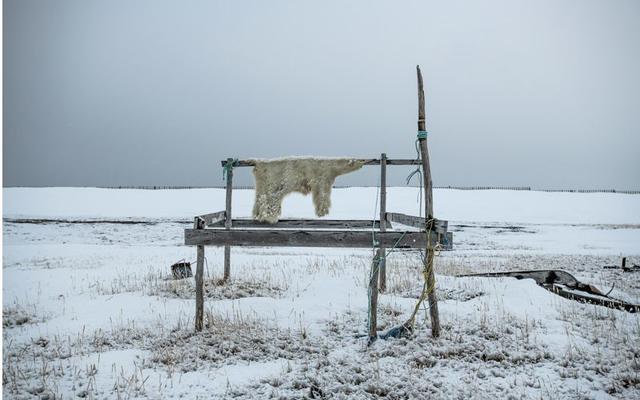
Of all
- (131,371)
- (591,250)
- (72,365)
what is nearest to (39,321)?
(72,365)

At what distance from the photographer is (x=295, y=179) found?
296 inches

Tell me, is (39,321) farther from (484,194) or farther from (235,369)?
(484,194)

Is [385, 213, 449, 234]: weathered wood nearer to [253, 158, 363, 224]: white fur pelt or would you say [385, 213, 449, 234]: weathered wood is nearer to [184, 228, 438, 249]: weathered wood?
[184, 228, 438, 249]: weathered wood

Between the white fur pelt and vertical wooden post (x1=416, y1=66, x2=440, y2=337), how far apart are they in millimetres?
1577

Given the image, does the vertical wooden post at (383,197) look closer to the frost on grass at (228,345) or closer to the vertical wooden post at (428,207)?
the vertical wooden post at (428,207)

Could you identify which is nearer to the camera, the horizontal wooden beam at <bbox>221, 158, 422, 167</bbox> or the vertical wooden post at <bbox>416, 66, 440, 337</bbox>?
the vertical wooden post at <bbox>416, 66, 440, 337</bbox>

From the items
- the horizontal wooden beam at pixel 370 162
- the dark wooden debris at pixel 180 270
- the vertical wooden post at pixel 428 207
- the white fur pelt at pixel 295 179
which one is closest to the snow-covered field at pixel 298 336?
the vertical wooden post at pixel 428 207

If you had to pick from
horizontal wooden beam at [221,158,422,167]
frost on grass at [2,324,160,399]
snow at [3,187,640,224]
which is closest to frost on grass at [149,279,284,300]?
frost on grass at [2,324,160,399]

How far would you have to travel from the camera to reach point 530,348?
566 cm

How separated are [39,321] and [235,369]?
164 inches

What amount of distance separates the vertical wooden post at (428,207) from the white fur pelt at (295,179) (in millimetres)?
1577

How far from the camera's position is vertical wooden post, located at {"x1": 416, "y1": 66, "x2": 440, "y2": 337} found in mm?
5887

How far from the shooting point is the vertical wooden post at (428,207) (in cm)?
589

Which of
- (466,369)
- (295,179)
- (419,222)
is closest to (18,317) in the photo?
(295,179)
